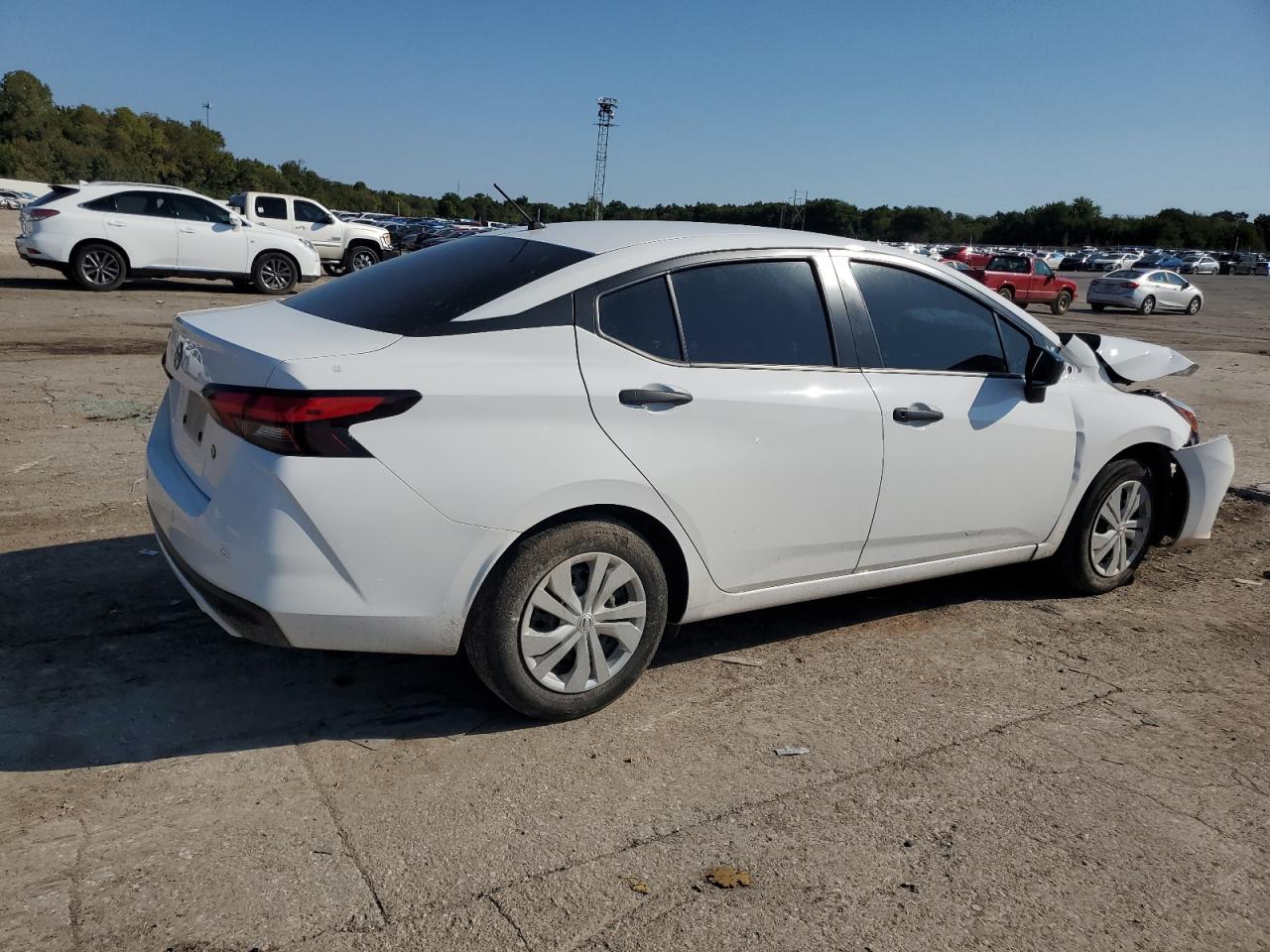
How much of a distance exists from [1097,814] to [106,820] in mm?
2901

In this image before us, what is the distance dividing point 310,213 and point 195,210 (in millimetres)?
6308

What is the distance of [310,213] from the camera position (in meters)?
24.3

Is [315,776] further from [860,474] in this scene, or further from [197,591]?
[860,474]

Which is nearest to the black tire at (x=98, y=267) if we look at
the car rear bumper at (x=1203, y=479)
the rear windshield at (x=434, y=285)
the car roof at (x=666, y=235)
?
the rear windshield at (x=434, y=285)

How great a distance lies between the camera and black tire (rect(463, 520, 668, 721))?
342 cm

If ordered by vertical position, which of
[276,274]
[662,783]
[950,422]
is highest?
[950,422]

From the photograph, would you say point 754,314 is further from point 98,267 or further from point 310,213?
point 310,213

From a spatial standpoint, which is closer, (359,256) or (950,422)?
(950,422)

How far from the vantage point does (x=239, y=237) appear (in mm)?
18562

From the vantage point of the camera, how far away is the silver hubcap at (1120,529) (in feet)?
16.9

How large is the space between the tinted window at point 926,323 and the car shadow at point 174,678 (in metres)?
1.25

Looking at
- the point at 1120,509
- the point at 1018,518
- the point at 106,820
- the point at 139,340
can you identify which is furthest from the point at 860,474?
the point at 139,340

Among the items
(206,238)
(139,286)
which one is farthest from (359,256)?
(206,238)

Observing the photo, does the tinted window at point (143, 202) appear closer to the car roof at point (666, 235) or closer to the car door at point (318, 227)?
the car door at point (318, 227)
